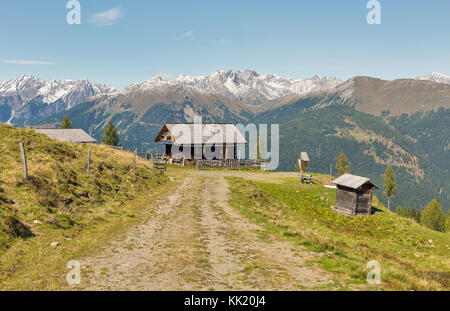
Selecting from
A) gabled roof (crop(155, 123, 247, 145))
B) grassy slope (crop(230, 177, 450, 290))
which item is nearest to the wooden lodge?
gabled roof (crop(155, 123, 247, 145))

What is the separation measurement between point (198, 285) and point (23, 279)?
612 centimetres

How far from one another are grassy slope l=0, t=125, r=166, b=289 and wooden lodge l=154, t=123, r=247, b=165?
94.3 ft

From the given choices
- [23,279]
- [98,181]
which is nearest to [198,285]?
[23,279]

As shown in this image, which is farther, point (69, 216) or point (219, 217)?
point (219, 217)

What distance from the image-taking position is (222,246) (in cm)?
1404

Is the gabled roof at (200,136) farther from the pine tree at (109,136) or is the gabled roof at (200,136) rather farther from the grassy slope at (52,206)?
the pine tree at (109,136)

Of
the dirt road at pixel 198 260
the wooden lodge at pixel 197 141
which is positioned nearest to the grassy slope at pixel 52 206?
the dirt road at pixel 198 260

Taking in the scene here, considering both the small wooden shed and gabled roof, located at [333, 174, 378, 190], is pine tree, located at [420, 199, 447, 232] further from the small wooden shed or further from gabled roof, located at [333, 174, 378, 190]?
gabled roof, located at [333, 174, 378, 190]

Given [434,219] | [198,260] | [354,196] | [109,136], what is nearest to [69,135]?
[109,136]

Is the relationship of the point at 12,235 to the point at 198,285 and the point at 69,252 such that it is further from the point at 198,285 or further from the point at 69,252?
the point at 198,285

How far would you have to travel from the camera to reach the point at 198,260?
12.0 meters

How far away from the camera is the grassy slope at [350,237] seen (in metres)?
10.8

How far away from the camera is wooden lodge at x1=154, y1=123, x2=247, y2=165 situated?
60.2 meters
